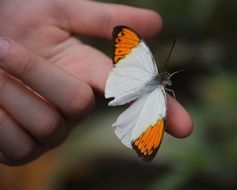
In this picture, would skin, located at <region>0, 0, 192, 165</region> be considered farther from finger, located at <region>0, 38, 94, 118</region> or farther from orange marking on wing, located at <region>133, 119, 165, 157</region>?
orange marking on wing, located at <region>133, 119, 165, 157</region>

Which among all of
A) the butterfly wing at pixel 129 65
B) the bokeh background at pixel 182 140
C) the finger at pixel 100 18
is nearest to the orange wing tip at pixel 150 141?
the butterfly wing at pixel 129 65

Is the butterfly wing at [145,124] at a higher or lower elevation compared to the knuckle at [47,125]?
higher

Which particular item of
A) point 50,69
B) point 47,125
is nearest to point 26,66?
point 50,69

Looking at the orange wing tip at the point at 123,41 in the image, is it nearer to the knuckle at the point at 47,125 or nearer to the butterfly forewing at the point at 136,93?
the butterfly forewing at the point at 136,93

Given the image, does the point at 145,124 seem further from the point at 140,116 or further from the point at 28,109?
the point at 28,109

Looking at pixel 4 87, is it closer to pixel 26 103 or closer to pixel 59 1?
pixel 26 103

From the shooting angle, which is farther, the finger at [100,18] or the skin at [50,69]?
the finger at [100,18]

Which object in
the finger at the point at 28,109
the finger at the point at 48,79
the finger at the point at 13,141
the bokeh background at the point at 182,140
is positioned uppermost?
the finger at the point at 48,79

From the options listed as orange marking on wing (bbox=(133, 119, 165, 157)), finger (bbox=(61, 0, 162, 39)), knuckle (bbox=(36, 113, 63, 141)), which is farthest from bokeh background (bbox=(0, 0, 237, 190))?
orange marking on wing (bbox=(133, 119, 165, 157))
